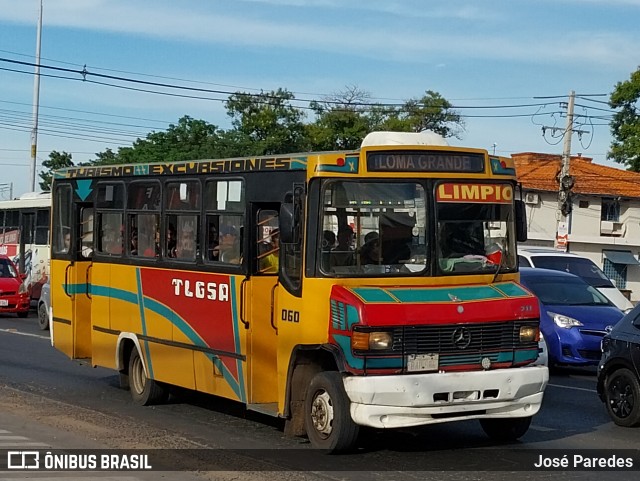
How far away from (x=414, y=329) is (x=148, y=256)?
4.53 m

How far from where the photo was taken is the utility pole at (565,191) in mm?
35219

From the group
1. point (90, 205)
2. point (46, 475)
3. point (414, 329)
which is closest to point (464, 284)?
point (414, 329)

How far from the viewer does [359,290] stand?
380 inches

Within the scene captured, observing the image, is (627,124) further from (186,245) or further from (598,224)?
(186,245)

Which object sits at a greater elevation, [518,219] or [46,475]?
[518,219]

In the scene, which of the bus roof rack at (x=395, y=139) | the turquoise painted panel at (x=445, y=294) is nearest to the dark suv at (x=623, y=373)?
the turquoise painted panel at (x=445, y=294)

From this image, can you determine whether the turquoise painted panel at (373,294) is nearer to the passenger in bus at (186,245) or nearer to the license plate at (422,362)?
the license plate at (422,362)

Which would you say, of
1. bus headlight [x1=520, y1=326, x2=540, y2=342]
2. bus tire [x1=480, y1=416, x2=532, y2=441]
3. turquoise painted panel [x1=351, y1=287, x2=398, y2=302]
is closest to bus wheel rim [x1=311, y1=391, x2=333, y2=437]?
turquoise painted panel [x1=351, y1=287, x2=398, y2=302]

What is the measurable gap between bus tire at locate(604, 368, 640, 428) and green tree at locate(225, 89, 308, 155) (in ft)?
159

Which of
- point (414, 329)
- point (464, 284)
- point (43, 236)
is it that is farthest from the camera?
point (43, 236)

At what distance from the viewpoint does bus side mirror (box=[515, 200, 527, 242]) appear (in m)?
10.7

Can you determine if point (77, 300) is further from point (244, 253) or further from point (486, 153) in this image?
point (486, 153)

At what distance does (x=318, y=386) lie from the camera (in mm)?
9812

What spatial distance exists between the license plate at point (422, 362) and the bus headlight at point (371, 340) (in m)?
0.25
